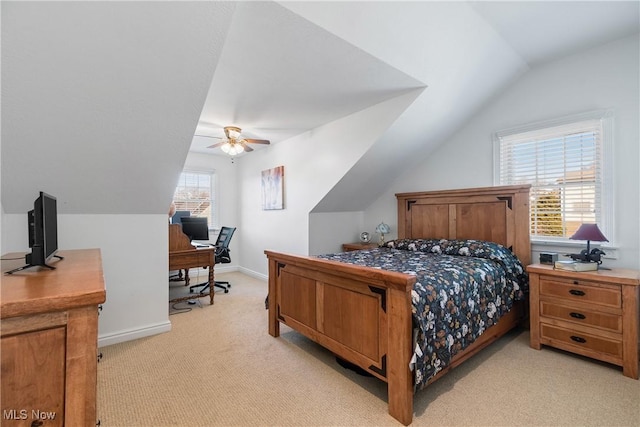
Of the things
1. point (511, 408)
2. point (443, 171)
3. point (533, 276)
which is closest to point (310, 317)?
point (511, 408)

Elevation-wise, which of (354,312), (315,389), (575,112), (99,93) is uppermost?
(575,112)

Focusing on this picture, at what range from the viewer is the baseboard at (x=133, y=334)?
272 cm

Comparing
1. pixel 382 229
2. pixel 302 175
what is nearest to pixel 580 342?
pixel 382 229

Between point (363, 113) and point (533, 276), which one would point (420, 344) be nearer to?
point (533, 276)

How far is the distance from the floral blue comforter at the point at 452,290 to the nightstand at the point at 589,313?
0.25m

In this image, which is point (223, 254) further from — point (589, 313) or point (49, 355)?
point (589, 313)

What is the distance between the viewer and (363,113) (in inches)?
134

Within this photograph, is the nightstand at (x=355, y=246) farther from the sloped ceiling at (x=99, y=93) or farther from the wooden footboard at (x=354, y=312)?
the sloped ceiling at (x=99, y=93)

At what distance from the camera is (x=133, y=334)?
2.86 meters

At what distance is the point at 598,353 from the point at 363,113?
9.84ft

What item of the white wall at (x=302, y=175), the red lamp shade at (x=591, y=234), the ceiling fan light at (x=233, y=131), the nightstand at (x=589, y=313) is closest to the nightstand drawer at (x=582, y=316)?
the nightstand at (x=589, y=313)

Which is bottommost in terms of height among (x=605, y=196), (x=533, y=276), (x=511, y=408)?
(x=511, y=408)

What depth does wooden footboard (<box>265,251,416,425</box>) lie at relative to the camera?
1.73m

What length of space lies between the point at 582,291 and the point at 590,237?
1.44 feet
